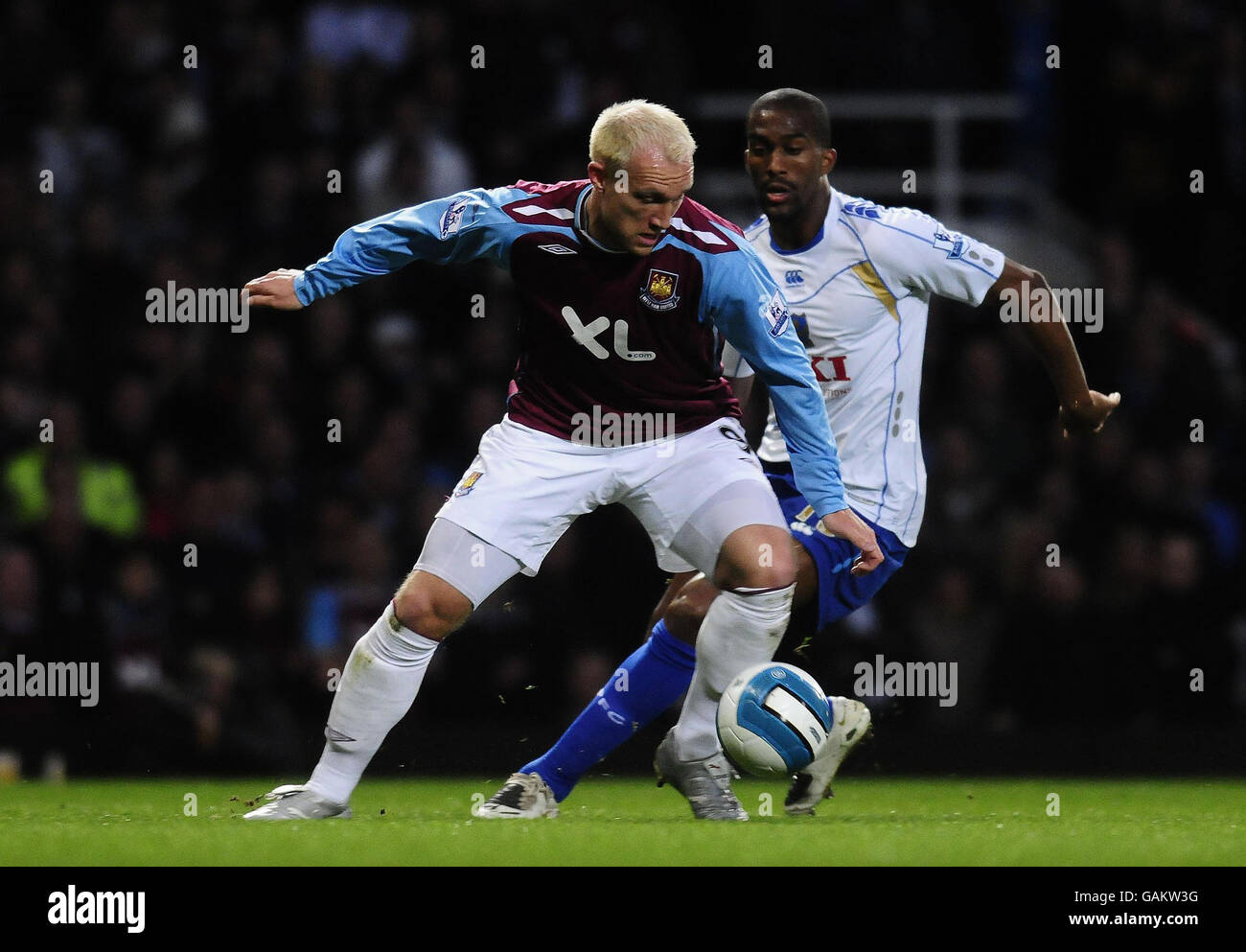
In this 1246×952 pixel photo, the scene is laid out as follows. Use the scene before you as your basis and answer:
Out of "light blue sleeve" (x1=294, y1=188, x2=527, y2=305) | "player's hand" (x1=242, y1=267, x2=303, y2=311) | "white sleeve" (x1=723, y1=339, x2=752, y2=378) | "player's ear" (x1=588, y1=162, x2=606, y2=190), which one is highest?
"player's ear" (x1=588, y1=162, x2=606, y2=190)

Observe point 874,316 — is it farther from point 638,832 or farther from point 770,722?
point 638,832

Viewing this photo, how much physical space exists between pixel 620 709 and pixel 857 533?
3.52 feet

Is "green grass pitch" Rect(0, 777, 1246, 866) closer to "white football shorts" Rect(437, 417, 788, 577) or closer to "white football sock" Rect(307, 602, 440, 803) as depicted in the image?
"white football sock" Rect(307, 602, 440, 803)

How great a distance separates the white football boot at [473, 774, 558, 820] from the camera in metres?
6.34

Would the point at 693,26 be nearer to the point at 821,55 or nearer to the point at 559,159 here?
the point at 821,55

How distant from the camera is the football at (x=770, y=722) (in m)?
5.93

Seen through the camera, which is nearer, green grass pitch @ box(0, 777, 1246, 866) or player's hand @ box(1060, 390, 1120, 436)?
green grass pitch @ box(0, 777, 1246, 866)

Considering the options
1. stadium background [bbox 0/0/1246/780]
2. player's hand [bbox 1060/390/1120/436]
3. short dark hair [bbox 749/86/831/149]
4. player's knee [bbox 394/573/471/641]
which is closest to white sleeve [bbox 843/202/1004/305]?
short dark hair [bbox 749/86/831/149]

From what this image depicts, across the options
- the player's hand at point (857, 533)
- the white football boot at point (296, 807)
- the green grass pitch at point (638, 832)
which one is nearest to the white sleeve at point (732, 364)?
the player's hand at point (857, 533)

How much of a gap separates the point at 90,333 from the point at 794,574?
18.9 feet

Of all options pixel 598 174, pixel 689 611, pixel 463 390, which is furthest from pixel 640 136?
pixel 463 390

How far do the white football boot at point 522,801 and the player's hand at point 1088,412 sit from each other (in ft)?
6.62

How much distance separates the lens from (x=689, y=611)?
6496 mm

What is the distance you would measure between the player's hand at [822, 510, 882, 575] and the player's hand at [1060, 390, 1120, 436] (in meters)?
1.24
